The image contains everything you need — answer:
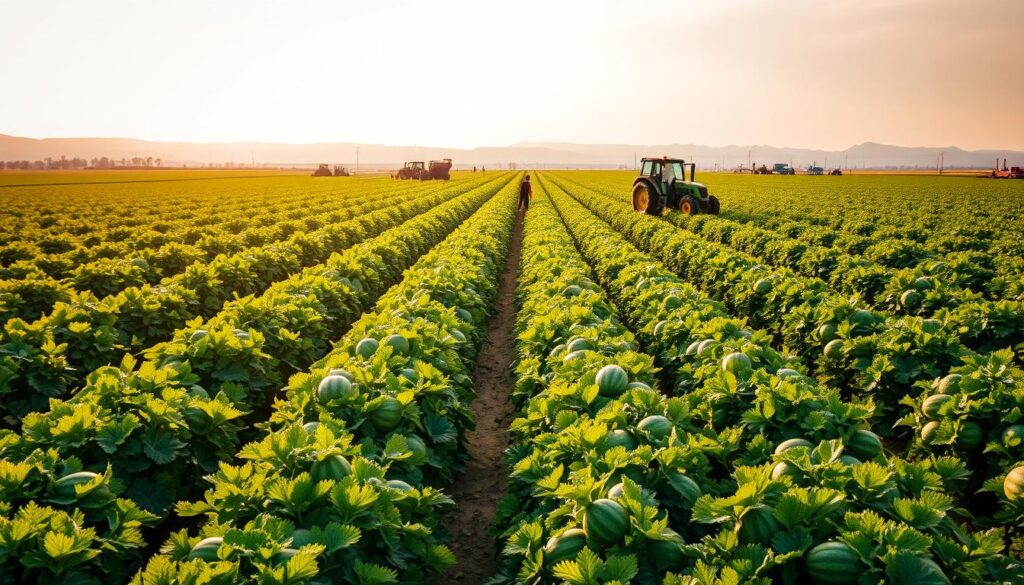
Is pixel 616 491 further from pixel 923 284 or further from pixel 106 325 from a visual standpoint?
pixel 923 284

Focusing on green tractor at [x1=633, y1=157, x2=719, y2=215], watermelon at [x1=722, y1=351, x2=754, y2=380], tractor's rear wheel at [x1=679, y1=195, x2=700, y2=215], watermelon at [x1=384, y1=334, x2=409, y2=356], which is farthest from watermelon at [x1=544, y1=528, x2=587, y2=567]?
green tractor at [x1=633, y1=157, x2=719, y2=215]

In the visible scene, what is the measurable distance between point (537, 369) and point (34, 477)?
4203mm

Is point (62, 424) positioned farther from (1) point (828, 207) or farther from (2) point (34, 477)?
(1) point (828, 207)

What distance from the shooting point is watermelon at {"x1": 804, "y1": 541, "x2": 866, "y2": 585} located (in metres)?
2.73

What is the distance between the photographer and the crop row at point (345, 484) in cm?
288

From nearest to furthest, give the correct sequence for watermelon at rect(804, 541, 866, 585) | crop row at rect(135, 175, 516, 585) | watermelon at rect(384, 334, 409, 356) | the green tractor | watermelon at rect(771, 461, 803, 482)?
watermelon at rect(804, 541, 866, 585) → crop row at rect(135, 175, 516, 585) → watermelon at rect(771, 461, 803, 482) → watermelon at rect(384, 334, 409, 356) → the green tractor

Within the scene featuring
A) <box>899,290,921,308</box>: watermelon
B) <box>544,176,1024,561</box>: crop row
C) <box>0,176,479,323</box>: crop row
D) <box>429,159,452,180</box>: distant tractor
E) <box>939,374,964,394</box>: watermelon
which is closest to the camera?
<box>544,176,1024,561</box>: crop row

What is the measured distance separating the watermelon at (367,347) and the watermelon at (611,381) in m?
2.44

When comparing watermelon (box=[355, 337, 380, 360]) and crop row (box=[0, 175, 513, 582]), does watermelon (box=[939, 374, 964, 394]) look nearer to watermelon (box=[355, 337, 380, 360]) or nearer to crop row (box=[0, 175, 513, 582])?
watermelon (box=[355, 337, 380, 360])

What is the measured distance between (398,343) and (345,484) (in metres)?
2.95

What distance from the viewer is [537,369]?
6.28 meters

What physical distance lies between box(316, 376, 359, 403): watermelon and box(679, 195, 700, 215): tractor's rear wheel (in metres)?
22.9

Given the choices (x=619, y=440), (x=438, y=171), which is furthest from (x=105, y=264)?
(x=438, y=171)

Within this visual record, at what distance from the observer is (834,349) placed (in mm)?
7609
